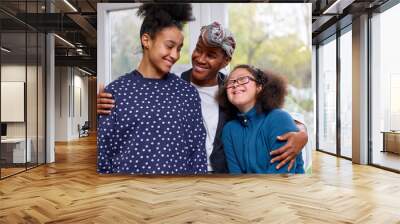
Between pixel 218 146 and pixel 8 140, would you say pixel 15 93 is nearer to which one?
pixel 8 140

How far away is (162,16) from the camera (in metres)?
6.59

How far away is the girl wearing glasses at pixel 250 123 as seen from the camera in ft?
21.3

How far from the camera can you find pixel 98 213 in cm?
435

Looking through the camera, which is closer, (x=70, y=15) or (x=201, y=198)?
(x=201, y=198)

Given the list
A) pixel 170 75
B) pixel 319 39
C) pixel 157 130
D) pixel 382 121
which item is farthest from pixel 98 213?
pixel 319 39

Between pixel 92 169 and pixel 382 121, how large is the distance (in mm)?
5463

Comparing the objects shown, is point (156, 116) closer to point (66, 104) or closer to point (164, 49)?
point (164, 49)

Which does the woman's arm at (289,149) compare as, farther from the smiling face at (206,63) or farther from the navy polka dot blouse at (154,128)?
the smiling face at (206,63)

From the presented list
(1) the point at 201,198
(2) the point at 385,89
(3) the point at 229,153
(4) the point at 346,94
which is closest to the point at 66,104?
(4) the point at 346,94

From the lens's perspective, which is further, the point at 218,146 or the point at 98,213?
the point at 218,146

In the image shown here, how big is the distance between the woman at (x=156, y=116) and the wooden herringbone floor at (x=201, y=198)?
30 centimetres

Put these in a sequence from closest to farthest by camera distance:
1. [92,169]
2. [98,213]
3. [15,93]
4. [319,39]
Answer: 1. [98,213]
2. [15,93]
3. [92,169]
4. [319,39]

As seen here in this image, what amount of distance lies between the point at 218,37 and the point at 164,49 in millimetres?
855

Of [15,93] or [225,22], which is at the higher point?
[225,22]
